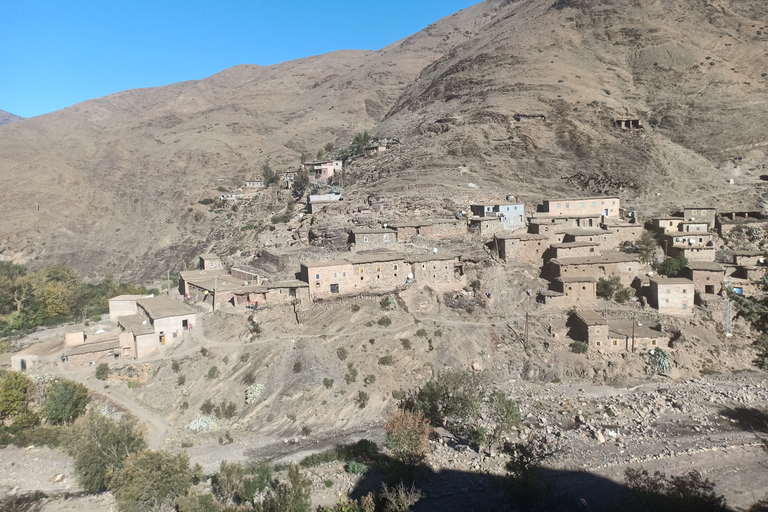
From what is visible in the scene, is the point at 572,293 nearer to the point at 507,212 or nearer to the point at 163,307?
Answer: the point at 507,212

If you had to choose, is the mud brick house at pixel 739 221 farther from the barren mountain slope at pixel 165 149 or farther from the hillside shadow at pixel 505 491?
the barren mountain slope at pixel 165 149

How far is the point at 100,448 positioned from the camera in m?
21.4

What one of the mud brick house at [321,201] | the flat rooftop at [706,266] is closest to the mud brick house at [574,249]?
the flat rooftop at [706,266]

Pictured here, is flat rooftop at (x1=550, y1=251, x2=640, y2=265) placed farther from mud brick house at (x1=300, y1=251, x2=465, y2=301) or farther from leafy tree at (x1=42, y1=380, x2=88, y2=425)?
leafy tree at (x1=42, y1=380, x2=88, y2=425)

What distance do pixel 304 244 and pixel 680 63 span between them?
61.4 meters

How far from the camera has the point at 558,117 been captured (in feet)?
188

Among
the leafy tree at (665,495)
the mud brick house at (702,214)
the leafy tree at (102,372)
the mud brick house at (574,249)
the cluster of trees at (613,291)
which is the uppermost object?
the mud brick house at (702,214)

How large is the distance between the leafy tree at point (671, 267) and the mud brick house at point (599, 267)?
105cm

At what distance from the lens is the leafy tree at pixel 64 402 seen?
83.3 ft

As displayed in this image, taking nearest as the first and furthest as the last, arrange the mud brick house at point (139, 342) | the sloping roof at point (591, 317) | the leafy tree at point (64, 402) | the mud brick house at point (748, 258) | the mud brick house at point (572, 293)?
the leafy tree at point (64, 402) < the sloping roof at point (591, 317) < the mud brick house at point (139, 342) < the mud brick house at point (572, 293) < the mud brick house at point (748, 258)

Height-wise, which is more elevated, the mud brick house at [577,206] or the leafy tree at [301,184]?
the leafy tree at [301,184]

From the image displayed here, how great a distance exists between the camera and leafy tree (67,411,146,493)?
20.9 metres

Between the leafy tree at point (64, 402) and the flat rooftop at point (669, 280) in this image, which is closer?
the leafy tree at point (64, 402)

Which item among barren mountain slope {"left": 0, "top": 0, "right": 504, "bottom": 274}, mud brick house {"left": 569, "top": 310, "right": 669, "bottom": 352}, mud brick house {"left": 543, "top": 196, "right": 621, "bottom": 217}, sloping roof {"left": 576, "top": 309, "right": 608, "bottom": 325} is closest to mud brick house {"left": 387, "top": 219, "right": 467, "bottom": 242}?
mud brick house {"left": 543, "top": 196, "right": 621, "bottom": 217}
